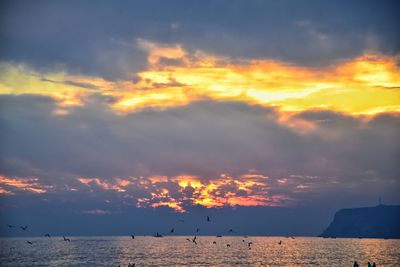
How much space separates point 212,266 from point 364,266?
39.0 m

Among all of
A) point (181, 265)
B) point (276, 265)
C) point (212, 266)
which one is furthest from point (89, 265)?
point (276, 265)

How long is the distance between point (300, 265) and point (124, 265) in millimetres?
47020

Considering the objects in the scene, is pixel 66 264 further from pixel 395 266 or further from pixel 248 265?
pixel 395 266

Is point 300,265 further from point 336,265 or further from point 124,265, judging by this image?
point 124,265

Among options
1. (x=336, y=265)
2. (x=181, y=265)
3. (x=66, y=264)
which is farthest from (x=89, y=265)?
(x=336, y=265)

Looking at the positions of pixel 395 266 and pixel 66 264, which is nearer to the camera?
pixel 395 266

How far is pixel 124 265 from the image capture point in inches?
4678

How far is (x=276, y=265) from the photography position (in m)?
120

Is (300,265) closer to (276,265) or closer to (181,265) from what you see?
(276,265)

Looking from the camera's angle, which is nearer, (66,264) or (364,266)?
(364,266)

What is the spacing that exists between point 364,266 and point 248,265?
29.7m

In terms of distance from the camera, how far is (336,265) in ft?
391

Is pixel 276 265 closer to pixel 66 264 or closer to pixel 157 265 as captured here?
pixel 157 265

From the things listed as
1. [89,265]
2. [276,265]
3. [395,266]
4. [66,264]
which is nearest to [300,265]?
[276,265]
